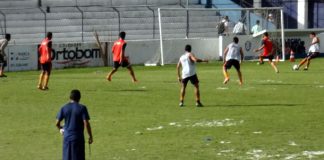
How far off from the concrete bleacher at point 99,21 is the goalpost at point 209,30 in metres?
0.06

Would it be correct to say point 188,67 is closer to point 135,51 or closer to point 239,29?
point 135,51

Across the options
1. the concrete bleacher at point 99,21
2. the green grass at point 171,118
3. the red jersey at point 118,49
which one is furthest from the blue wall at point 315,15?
the red jersey at point 118,49

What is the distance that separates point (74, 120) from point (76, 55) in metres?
31.3

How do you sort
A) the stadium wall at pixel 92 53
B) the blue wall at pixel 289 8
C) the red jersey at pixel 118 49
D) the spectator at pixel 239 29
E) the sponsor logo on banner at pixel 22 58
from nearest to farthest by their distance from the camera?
the red jersey at pixel 118 49, the sponsor logo on banner at pixel 22 58, the stadium wall at pixel 92 53, the spectator at pixel 239 29, the blue wall at pixel 289 8

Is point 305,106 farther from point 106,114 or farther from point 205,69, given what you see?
point 205,69

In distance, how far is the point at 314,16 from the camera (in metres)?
59.0

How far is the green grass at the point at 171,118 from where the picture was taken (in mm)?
16016

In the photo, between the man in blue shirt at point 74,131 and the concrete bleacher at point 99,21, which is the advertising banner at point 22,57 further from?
the man in blue shirt at point 74,131

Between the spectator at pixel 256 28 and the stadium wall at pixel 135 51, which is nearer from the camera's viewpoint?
the stadium wall at pixel 135 51

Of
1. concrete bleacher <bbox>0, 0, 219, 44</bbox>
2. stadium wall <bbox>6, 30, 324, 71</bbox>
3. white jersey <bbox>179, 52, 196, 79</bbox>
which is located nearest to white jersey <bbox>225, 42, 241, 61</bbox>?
white jersey <bbox>179, 52, 196, 79</bbox>

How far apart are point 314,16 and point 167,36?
1238 centimetres

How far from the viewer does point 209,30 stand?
176 ft

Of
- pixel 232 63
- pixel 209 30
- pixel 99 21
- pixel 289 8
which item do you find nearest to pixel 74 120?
pixel 232 63

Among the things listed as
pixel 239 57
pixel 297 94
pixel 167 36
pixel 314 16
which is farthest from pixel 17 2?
pixel 297 94
